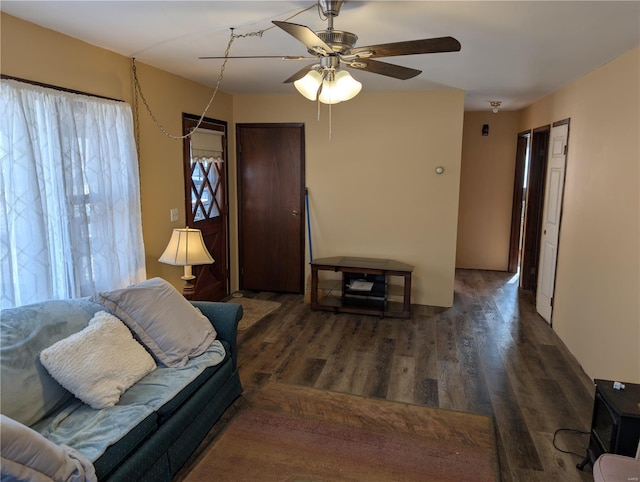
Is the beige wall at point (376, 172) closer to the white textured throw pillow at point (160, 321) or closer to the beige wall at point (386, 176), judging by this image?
the beige wall at point (386, 176)

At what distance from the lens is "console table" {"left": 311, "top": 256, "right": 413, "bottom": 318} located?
4738mm

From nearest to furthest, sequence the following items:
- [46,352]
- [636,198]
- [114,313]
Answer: [46,352]
[114,313]
[636,198]

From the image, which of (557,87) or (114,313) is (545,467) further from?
(557,87)

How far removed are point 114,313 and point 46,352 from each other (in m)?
0.49

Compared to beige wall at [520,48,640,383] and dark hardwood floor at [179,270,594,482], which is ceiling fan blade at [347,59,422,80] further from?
dark hardwood floor at [179,270,594,482]

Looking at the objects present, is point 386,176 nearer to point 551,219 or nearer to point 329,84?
point 551,219

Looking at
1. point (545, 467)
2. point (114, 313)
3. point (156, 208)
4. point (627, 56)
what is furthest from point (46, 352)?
point (627, 56)

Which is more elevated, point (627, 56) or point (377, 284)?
point (627, 56)

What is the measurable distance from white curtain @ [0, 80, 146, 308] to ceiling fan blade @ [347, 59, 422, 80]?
189 centimetres

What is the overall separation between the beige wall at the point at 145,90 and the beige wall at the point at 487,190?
12.8 ft

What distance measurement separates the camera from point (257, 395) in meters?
3.10

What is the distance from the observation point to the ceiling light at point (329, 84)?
2430 millimetres

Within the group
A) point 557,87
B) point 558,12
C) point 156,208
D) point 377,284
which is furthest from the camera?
point 377,284

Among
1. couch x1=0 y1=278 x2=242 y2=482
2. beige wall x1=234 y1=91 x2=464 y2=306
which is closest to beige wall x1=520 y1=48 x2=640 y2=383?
beige wall x1=234 y1=91 x2=464 y2=306
